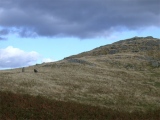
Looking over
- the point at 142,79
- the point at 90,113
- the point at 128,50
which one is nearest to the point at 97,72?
the point at 142,79

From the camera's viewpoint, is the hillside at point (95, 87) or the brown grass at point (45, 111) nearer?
the brown grass at point (45, 111)

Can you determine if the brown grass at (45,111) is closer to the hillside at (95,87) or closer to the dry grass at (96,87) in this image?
the hillside at (95,87)

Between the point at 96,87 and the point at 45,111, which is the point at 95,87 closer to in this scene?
the point at 96,87

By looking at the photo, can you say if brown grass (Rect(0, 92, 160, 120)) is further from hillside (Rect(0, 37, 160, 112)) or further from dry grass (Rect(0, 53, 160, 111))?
dry grass (Rect(0, 53, 160, 111))

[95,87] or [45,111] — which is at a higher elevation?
[95,87]

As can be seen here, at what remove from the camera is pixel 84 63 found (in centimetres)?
8144

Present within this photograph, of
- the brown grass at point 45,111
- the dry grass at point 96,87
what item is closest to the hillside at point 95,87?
the dry grass at point 96,87

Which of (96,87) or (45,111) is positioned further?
(96,87)

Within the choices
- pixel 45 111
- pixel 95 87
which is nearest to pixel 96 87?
pixel 95 87

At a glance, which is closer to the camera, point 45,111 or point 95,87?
point 45,111

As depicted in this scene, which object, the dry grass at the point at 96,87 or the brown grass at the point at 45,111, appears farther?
the dry grass at the point at 96,87

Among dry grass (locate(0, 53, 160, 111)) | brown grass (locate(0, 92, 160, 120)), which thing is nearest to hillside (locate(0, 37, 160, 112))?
dry grass (locate(0, 53, 160, 111))

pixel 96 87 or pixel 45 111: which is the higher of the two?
pixel 96 87

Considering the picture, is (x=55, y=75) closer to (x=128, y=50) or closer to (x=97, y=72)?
(x=97, y=72)
